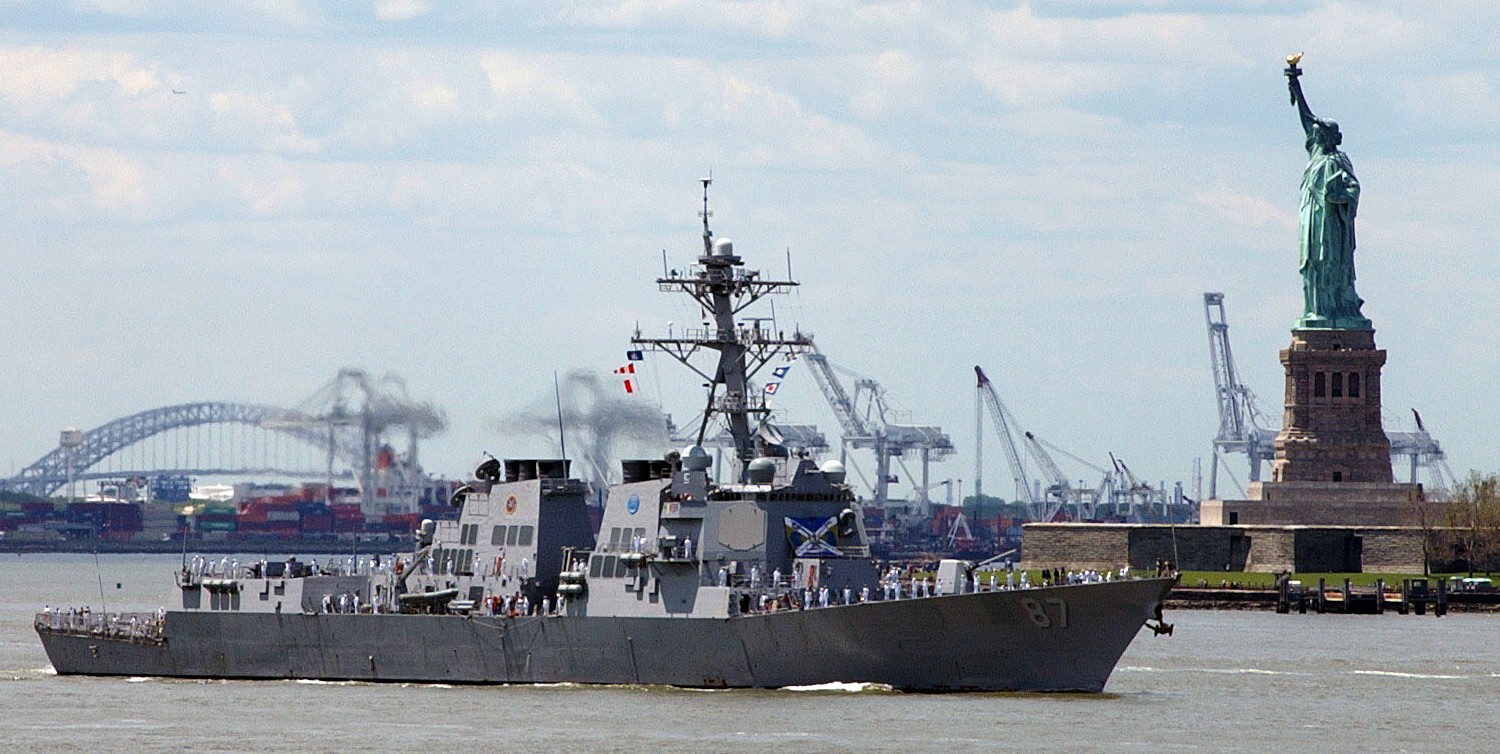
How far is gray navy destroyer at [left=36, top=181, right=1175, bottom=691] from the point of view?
51844 mm

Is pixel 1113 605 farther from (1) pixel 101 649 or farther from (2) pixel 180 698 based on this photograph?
(1) pixel 101 649

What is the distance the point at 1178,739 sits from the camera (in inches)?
1865

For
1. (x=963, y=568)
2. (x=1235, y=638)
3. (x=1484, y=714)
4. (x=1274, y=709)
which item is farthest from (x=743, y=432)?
(x=1235, y=638)

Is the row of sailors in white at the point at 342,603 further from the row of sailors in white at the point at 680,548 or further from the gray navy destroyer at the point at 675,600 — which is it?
the row of sailors in white at the point at 680,548

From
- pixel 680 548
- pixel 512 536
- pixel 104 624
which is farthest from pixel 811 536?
pixel 104 624

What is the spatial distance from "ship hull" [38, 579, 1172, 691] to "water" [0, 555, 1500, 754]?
19.2 inches

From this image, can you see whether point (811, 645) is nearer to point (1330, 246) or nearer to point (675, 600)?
point (675, 600)

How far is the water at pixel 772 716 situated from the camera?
46.8 m

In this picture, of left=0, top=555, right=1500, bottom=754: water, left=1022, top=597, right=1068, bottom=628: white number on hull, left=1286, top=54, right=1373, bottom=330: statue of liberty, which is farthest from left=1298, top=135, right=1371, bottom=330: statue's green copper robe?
left=1022, top=597, right=1068, bottom=628: white number on hull

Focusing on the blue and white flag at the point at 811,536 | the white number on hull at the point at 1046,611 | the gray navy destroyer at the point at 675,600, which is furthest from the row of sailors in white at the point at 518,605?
the white number on hull at the point at 1046,611

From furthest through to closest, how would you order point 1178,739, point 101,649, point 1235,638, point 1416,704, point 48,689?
1. point 1235,638
2. point 101,649
3. point 48,689
4. point 1416,704
5. point 1178,739

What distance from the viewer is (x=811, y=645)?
52.1 m

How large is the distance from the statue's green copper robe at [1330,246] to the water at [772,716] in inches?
2391

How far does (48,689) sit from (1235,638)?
124ft
